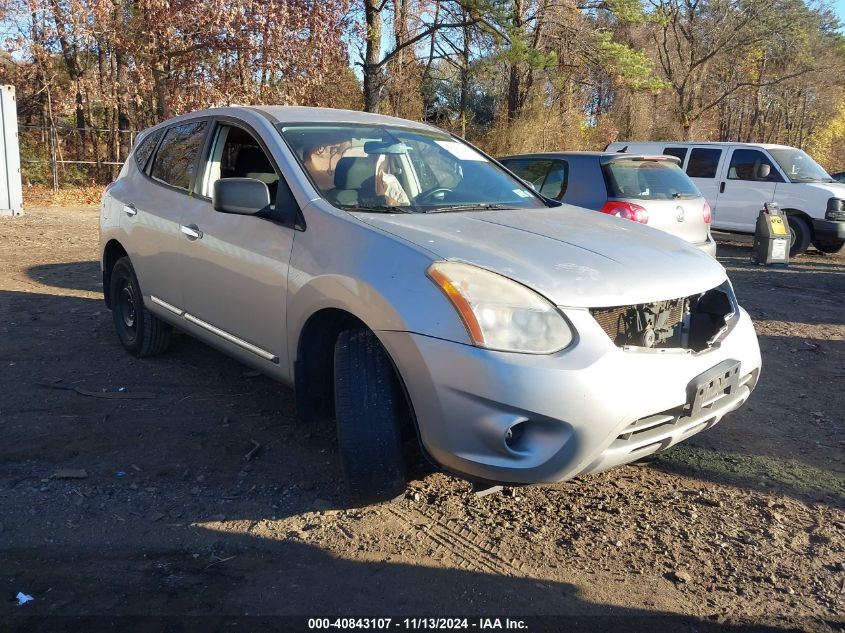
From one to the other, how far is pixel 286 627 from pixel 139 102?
18.6 metres

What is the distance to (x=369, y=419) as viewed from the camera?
314 centimetres

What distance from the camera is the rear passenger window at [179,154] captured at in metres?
4.74

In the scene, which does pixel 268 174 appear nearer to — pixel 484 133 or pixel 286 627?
pixel 286 627

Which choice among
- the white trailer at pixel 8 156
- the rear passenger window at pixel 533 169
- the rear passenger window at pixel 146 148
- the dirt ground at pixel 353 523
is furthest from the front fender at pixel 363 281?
the white trailer at pixel 8 156

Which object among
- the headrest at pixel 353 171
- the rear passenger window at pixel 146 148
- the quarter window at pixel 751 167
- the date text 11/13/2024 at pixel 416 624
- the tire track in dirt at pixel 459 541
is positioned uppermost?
the quarter window at pixel 751 167

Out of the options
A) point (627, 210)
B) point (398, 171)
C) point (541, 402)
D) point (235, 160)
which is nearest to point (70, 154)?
point (627, 210)

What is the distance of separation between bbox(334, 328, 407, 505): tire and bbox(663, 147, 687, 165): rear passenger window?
11.9m

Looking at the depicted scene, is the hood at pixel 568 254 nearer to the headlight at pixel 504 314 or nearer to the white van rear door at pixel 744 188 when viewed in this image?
the headlight at pixel 504 314

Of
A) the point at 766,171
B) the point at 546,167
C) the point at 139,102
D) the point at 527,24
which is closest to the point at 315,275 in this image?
the point at 546,167

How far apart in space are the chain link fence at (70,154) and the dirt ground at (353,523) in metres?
17.4

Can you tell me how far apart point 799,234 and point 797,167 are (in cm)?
126

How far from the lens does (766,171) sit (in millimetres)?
12508

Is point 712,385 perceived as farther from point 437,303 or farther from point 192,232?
point 192,232

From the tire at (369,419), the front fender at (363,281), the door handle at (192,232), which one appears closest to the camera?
the front fender at (363,281)
